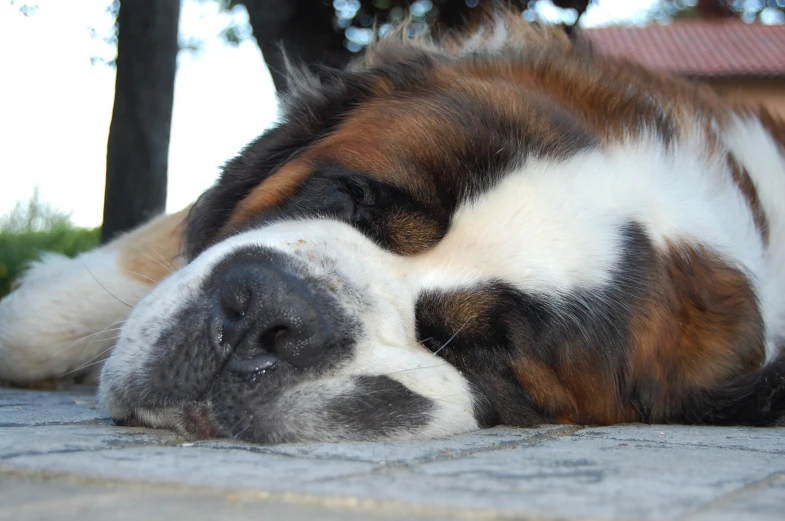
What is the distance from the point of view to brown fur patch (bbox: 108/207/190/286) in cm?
317

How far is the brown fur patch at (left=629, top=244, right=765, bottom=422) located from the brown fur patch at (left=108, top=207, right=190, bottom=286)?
1656 mm

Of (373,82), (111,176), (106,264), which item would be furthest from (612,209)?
(111,176)

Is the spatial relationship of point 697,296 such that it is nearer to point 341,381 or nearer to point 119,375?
point 341,381

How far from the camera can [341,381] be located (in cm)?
178

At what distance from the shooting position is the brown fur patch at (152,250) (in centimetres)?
317

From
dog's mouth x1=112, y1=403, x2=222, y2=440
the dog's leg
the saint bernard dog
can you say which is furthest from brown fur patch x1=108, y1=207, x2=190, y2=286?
dog's mouth x1=112, y1=403, x2=222, y2=440

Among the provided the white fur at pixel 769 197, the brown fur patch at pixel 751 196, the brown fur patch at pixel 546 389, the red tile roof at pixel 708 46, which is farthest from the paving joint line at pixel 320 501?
the red tile roof at pixel 708 46

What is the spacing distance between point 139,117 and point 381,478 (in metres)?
4.45

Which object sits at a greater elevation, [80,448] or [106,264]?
[106,264]

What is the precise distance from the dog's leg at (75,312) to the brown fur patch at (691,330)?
173cm

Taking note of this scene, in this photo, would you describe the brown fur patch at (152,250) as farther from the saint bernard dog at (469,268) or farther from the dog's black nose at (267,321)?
the dog's black nose at (267,321)

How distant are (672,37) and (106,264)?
56.7ft

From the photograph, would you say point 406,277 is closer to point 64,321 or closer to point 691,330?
point 691,330

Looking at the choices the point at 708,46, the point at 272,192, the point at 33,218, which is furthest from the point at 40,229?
the point at 708,46
